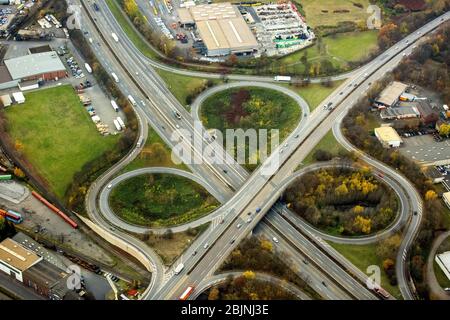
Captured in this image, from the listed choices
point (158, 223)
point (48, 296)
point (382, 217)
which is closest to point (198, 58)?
point (158, 223)

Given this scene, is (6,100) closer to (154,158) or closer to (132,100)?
(132,100)

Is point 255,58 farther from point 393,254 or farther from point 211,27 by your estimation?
point 393,254

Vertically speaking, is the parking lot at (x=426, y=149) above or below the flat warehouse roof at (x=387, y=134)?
below

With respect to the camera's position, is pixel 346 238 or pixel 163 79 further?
pixel 163 79

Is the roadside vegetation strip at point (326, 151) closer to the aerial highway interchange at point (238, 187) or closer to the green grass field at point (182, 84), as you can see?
the aerial highway interchange at point (238, 187)

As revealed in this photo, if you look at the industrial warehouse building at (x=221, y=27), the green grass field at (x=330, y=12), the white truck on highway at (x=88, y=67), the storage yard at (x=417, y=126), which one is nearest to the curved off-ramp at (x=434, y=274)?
the storage yard at (x=417, y=126)

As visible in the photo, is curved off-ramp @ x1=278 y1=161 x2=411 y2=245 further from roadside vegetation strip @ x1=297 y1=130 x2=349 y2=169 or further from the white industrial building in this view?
the white industrial building

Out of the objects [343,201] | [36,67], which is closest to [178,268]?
[343,201]
